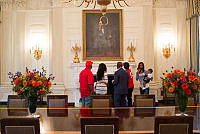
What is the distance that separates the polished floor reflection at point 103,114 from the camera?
9.98 feet

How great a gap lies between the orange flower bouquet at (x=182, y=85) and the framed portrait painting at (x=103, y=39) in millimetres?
5809

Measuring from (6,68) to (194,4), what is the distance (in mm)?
7026

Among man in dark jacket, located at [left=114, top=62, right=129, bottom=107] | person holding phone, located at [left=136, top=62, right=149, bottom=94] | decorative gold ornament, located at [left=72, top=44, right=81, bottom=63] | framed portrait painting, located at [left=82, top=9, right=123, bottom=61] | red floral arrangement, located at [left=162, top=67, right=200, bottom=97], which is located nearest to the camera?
red floral arrangement, located at [left=162, top=67, right=200, bottom=97]

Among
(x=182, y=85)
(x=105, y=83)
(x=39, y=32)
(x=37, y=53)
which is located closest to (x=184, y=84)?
(x=182, y=85)

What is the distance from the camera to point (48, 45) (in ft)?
31.3

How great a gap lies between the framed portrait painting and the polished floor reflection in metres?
5.14

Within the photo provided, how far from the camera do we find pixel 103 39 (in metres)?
9.27

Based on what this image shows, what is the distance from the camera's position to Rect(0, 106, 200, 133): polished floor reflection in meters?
3.04

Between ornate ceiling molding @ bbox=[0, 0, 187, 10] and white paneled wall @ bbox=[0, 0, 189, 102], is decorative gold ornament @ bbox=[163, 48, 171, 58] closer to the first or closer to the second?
white paneled wall @ bbox=[0, 0, 189, 102]

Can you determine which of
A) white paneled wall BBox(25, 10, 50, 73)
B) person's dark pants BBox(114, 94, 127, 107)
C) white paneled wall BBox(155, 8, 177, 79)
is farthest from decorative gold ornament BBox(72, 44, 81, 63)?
person's dark pants BBox(114, 94, 127, 107)

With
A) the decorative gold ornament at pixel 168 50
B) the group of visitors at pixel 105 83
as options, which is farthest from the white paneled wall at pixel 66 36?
the group of visitors at pixel 105 83

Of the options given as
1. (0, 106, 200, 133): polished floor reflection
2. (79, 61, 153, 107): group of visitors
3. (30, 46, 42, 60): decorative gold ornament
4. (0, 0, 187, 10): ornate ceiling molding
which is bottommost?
(0, 106, 200, 133): polished floor reflection

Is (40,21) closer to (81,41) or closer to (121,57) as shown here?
(81,41)

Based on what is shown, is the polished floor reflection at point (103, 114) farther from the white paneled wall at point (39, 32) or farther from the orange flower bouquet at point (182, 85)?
the white paneled wall at point (39, 32)
